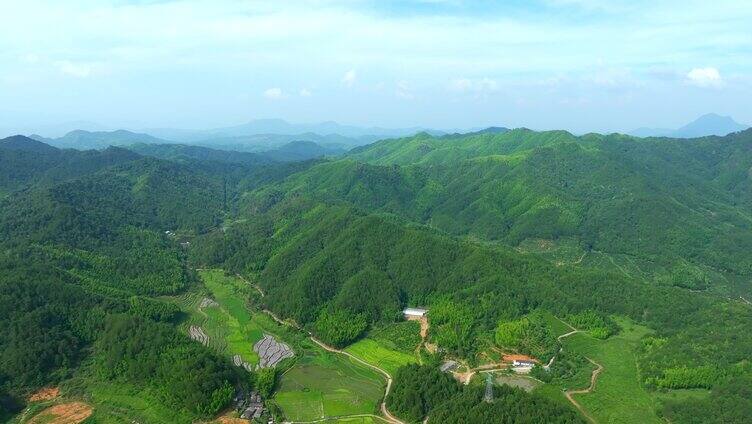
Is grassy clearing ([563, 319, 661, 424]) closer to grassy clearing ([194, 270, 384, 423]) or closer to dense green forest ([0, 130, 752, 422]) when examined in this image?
dense green forest ([0, 130, 752, 422])

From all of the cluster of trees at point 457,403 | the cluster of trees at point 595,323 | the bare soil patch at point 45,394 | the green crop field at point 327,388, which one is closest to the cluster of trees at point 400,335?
the green crop field at point 327,388

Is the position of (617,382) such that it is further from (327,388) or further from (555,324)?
(327,388)

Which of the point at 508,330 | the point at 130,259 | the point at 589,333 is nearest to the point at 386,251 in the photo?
the point at 508,330

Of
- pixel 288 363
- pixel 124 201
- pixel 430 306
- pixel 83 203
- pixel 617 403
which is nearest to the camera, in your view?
pixel 617 403

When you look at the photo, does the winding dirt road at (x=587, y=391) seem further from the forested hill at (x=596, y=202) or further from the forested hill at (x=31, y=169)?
→ the forested hill at (x=31, y=169)

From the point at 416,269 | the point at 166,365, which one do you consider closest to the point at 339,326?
the point at 416,269

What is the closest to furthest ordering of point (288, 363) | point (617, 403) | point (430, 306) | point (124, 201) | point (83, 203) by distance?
point (617, 403), point (288, 363), point (430, 306), point (83, 203), point (124, 201)

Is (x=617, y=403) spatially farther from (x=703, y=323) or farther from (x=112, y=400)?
(x=112, y=400)
